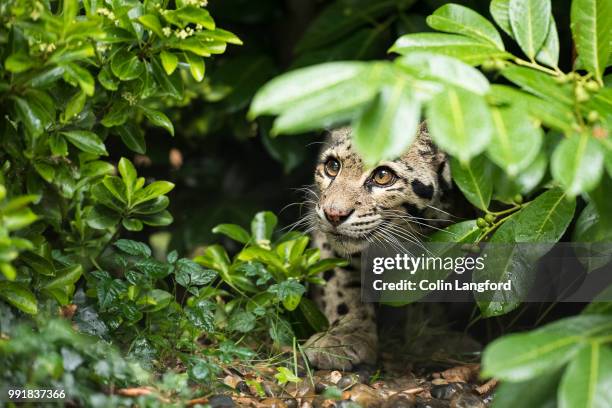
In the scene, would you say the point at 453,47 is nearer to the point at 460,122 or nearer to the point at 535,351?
the point at 460,122

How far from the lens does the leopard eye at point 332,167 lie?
13.1 ft

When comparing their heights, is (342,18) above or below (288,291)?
above

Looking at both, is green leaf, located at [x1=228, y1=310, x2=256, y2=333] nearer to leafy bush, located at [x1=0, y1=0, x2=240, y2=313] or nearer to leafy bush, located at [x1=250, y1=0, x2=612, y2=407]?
leafy bush, located at [x1=0, y1=0, x2=240, y2=313]

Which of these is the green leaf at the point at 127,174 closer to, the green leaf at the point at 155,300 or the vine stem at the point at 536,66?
the green leaf at the point at 155,300

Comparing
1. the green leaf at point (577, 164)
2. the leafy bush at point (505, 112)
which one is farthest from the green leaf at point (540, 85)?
the green leaf at point (577, 164)

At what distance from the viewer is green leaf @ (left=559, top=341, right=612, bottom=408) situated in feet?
7.00

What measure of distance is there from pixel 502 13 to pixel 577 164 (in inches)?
42.3

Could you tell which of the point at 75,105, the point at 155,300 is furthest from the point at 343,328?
the point at 75,105

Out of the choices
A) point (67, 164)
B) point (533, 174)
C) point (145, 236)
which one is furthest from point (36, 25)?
point (145, 236)

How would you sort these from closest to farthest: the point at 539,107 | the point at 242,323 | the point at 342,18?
the point at 539,107, the point at 242,323, the point at 342,18

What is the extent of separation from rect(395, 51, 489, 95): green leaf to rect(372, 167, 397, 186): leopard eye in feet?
5.34

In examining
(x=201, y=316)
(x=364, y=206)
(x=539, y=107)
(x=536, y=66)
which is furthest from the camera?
(x=364, y=206)

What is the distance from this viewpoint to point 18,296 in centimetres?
305

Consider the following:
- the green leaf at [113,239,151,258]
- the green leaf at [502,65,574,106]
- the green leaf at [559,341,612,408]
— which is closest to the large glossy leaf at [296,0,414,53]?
the green leaf at [113,239,151,258]
